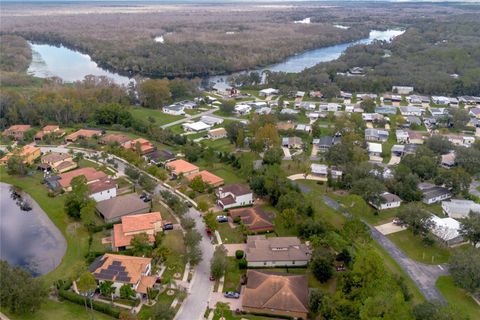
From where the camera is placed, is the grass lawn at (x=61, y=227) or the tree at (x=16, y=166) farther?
the tree at (x=16, y=166)

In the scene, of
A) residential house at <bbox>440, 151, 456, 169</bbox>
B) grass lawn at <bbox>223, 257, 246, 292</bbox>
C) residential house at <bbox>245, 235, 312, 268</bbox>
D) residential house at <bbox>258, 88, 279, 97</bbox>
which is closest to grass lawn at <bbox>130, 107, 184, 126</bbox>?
residential house at <bbox>258, 88, 279, 97</bbox>

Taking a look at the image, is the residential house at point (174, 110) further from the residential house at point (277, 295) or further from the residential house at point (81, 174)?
the residential house at point (277, 295)

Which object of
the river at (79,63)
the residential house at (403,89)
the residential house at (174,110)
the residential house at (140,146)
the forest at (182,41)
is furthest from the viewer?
the forest at (182,41)

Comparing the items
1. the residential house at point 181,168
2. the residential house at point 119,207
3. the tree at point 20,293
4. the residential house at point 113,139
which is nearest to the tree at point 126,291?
the tree at point 20,293

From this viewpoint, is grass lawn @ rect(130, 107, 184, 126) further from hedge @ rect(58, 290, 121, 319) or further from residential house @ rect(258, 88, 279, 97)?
hedge @ rect(58, 290, 121, 319)

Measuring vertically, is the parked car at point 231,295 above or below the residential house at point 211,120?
above

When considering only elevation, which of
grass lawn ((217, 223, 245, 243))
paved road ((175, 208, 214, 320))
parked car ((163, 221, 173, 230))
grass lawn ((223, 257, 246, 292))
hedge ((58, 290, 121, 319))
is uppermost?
hedge ((58, 290, 121, 319))

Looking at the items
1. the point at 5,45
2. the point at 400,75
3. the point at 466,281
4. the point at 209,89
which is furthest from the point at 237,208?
the point at 5,45
